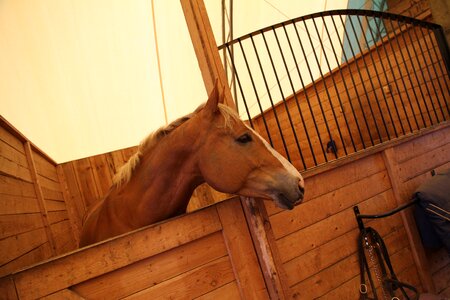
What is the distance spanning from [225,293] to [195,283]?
0.15 m

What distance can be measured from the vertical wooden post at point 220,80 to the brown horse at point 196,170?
Answer: 0.57 feet

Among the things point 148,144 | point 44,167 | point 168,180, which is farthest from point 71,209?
point 168,180

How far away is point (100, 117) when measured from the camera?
3.66m

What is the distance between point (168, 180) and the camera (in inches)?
57.1

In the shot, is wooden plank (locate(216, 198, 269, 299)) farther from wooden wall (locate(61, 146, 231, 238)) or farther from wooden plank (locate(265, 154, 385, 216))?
wooden wall (locate(61, 146, 231, 238))

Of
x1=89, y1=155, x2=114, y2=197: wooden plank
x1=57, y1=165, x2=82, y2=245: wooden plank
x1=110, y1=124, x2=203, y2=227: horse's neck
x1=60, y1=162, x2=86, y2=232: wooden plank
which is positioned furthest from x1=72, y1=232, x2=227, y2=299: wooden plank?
x1=89, y1=155, x2=114, y2=197: wooden plank

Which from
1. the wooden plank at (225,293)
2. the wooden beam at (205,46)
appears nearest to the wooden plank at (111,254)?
the wooden plank at (225,293)

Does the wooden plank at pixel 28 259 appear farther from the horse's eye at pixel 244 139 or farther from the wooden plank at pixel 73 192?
the wooden plank at pixel 73 192

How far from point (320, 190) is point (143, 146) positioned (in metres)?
1.04

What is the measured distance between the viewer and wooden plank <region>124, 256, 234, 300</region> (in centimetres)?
117

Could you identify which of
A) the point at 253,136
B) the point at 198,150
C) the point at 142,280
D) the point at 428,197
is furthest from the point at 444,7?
the point at 142,280

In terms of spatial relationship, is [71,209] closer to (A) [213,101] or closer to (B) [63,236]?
(B) [63,236]

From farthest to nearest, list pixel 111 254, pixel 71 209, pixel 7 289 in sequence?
pixel 71 209 → pixel 111 254 → pixel 7 289

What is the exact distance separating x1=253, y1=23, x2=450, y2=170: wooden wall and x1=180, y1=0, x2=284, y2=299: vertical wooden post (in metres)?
0.62
